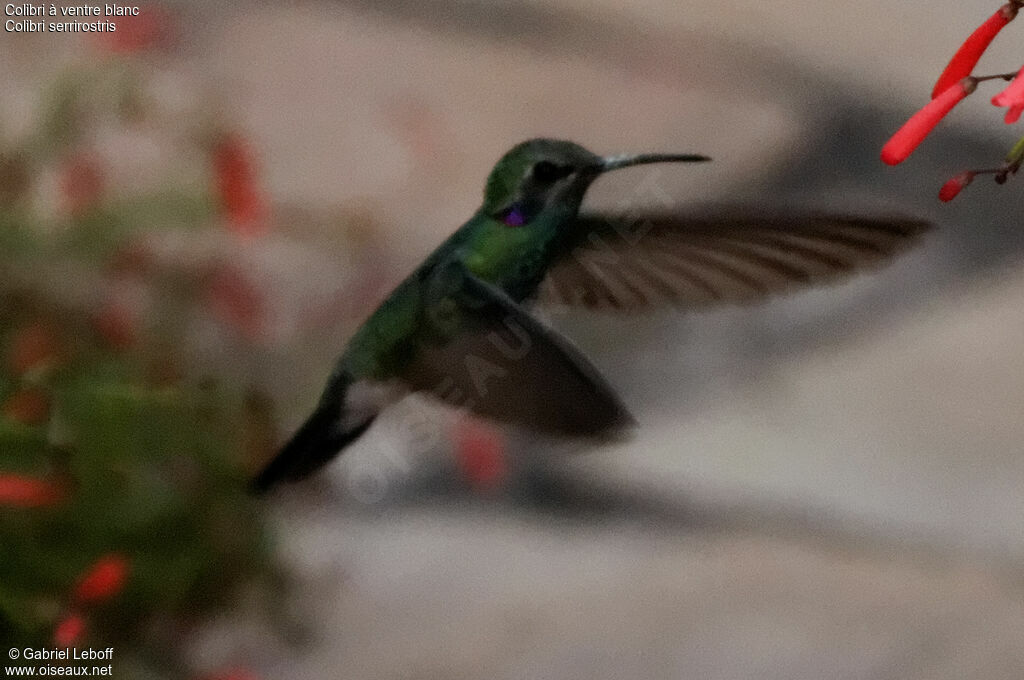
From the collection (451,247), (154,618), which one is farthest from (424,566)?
(451,247)

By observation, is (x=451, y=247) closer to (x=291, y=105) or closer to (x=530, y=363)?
(x=530, y=363)

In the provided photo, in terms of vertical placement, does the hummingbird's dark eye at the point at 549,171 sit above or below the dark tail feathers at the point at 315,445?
above

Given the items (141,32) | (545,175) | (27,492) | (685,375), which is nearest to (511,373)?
(545,175)

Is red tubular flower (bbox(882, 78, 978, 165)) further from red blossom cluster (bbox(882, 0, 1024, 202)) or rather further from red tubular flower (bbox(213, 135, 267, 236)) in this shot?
red tubular flower (bbox(213, 135, 267, 236))

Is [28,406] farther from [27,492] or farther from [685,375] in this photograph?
[685,375]

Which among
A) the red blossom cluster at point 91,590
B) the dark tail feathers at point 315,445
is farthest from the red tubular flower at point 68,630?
the dark tail feathers at point 315,445

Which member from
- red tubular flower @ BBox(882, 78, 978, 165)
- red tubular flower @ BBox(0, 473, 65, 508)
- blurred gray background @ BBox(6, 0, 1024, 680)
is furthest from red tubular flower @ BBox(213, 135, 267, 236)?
red tubular flower @ BBox(882, 78, 978, 165)

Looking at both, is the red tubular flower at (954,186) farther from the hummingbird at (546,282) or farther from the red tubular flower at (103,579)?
the red tubular flower at (103,579)
